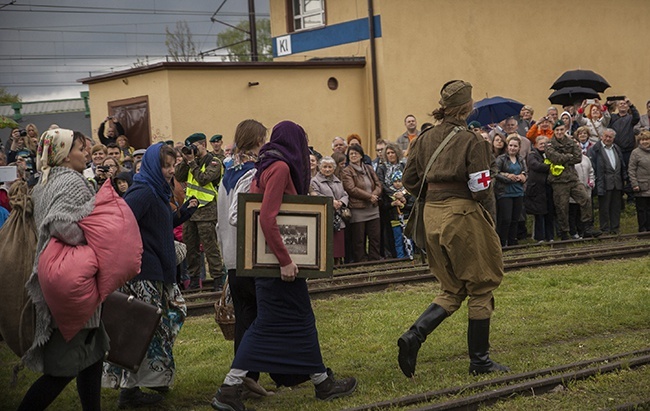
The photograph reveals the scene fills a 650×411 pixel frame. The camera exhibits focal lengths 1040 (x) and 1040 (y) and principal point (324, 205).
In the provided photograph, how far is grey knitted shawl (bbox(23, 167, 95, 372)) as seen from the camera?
625cm

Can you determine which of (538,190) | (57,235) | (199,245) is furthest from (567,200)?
(57,235)

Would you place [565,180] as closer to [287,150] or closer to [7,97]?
[287,150]

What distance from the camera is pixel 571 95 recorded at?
25.6 m

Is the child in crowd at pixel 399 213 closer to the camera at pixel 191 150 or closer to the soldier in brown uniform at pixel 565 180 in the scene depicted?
the soldier in brown uniform at pixel 565 180

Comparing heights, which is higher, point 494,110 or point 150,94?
point 150,94

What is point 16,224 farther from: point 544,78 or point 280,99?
point 544,78

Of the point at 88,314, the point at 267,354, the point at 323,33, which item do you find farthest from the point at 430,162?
the point at 323,33

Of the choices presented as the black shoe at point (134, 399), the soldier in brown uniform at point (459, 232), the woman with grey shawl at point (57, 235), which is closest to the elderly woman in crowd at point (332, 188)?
the soldier in brown uniform at point (459, 232)

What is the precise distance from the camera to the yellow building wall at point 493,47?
2627cm

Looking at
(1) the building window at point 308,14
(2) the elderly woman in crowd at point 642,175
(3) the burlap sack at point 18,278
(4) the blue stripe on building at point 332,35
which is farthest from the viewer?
(1) the building window at point 308,14

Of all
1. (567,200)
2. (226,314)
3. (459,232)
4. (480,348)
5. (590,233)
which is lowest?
(590,233)

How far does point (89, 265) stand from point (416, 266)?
33.0 ft

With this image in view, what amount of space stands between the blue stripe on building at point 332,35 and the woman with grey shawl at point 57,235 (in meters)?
20.3

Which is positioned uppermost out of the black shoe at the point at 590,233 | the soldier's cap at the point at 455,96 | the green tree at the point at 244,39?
the green tree at the point at 244,39
